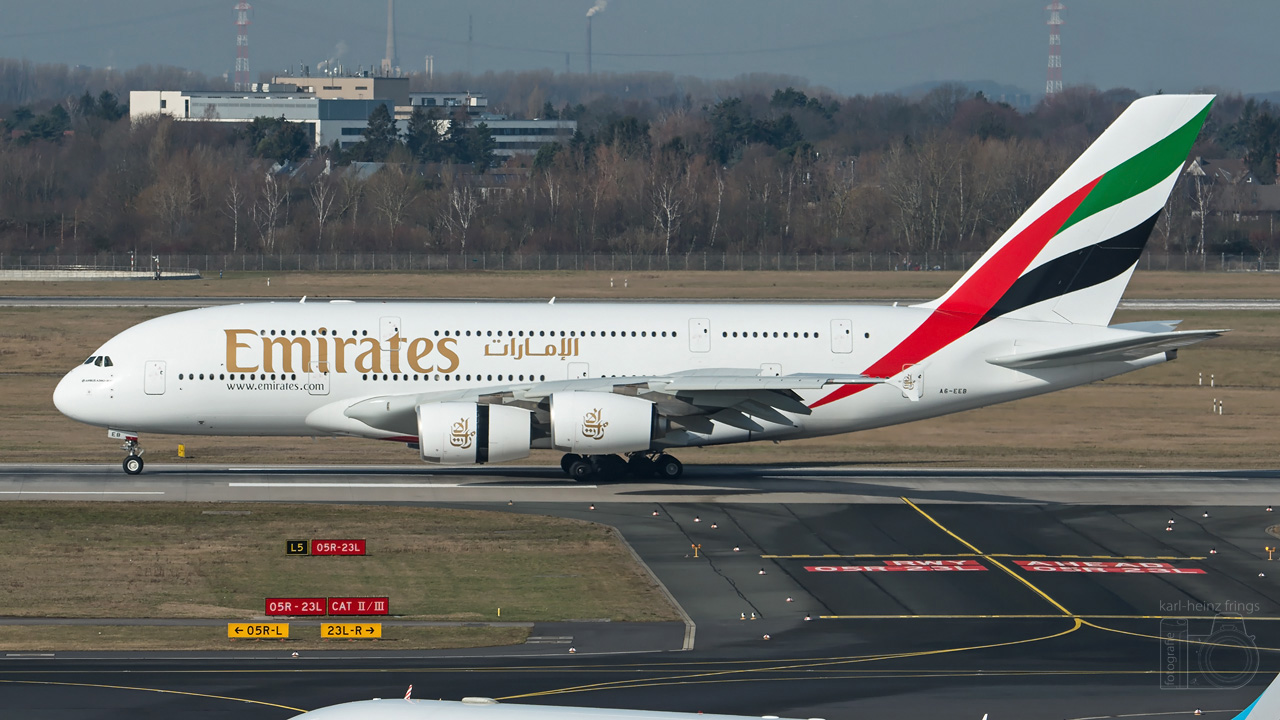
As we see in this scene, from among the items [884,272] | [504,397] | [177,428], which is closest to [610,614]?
[504,397]

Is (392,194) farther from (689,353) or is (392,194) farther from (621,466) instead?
(689,353)

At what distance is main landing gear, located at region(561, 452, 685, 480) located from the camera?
145 feet

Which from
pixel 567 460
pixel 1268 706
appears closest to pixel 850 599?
pixel 567 460

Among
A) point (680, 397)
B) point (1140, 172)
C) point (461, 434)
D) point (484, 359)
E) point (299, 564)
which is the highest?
point (1140, 172)

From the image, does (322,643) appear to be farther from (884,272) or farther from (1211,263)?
(1211,263)

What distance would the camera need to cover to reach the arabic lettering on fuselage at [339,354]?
42719mm

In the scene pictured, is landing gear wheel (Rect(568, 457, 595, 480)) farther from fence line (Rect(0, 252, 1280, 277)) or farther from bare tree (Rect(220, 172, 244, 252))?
bare tree (Rect(220, 172, 244, 252))

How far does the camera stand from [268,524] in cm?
3678

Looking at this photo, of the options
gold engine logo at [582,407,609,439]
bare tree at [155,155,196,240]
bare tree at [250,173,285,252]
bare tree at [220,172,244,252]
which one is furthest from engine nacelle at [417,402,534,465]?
bare tree at [155,155,196,240]

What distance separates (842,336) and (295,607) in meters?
20.6

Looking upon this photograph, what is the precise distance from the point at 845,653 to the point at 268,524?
645 inches

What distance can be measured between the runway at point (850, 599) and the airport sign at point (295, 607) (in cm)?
307

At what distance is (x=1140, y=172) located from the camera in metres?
43.6

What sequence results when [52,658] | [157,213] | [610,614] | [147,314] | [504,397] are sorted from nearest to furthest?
[52,658]
[610,614]
[504,397]
[147,314]
[157,213]
